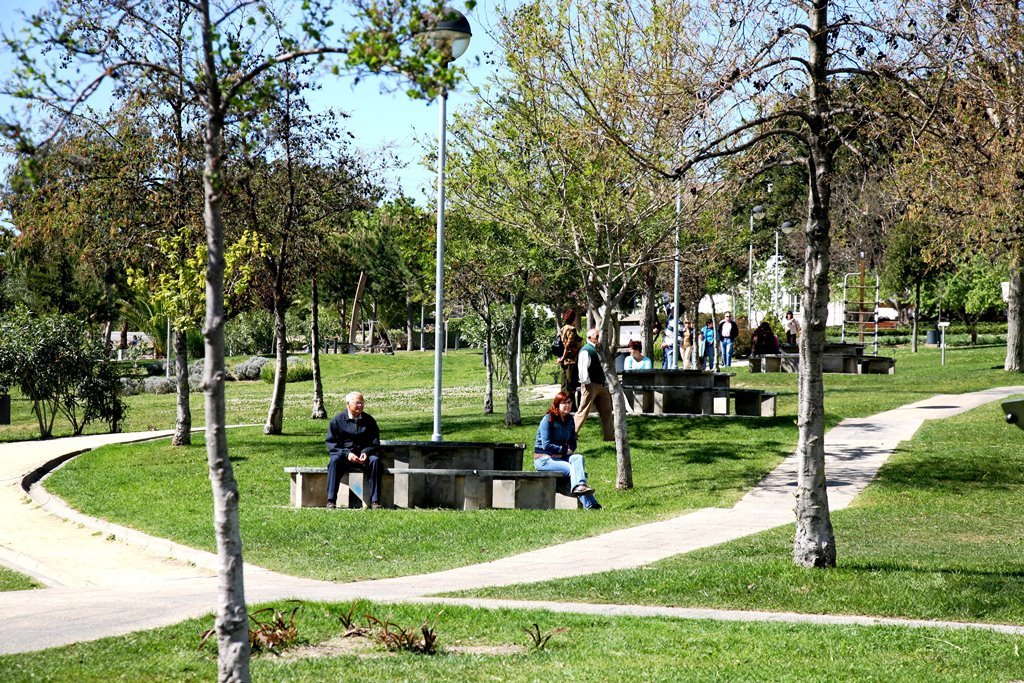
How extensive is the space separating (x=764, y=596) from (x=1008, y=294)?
1105 inches

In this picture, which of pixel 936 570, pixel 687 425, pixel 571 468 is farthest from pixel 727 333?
pixel 936 570

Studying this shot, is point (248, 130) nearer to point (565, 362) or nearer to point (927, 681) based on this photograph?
point (927, 681)

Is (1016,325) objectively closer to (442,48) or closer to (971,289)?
(971,289)

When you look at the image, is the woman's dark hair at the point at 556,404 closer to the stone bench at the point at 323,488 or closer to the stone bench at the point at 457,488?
the stone bench at the point at 457,488

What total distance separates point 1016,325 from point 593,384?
65.5 ft

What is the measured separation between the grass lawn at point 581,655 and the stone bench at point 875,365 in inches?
1160

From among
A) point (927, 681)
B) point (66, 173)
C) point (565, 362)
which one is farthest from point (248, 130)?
→ point (66, 173)

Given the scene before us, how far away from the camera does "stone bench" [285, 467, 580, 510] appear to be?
14.7 metres

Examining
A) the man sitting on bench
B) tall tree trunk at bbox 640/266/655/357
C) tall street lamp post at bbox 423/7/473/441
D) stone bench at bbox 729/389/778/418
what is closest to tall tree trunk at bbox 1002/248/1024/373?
tall tree trunk at bbox 640/266/655/357

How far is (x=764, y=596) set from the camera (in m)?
8.95

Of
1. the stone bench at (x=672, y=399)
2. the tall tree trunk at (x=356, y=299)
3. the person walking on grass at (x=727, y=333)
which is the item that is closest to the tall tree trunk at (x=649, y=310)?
the person walking on grass at (x=727, y=333)

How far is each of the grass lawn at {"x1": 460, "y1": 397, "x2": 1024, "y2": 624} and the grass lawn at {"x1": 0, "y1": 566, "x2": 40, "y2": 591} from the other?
4289 mm

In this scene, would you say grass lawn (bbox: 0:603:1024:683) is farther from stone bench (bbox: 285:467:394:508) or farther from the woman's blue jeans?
stone bench (bbox: 285:467:394:508)

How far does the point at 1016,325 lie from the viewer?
33719 mm
